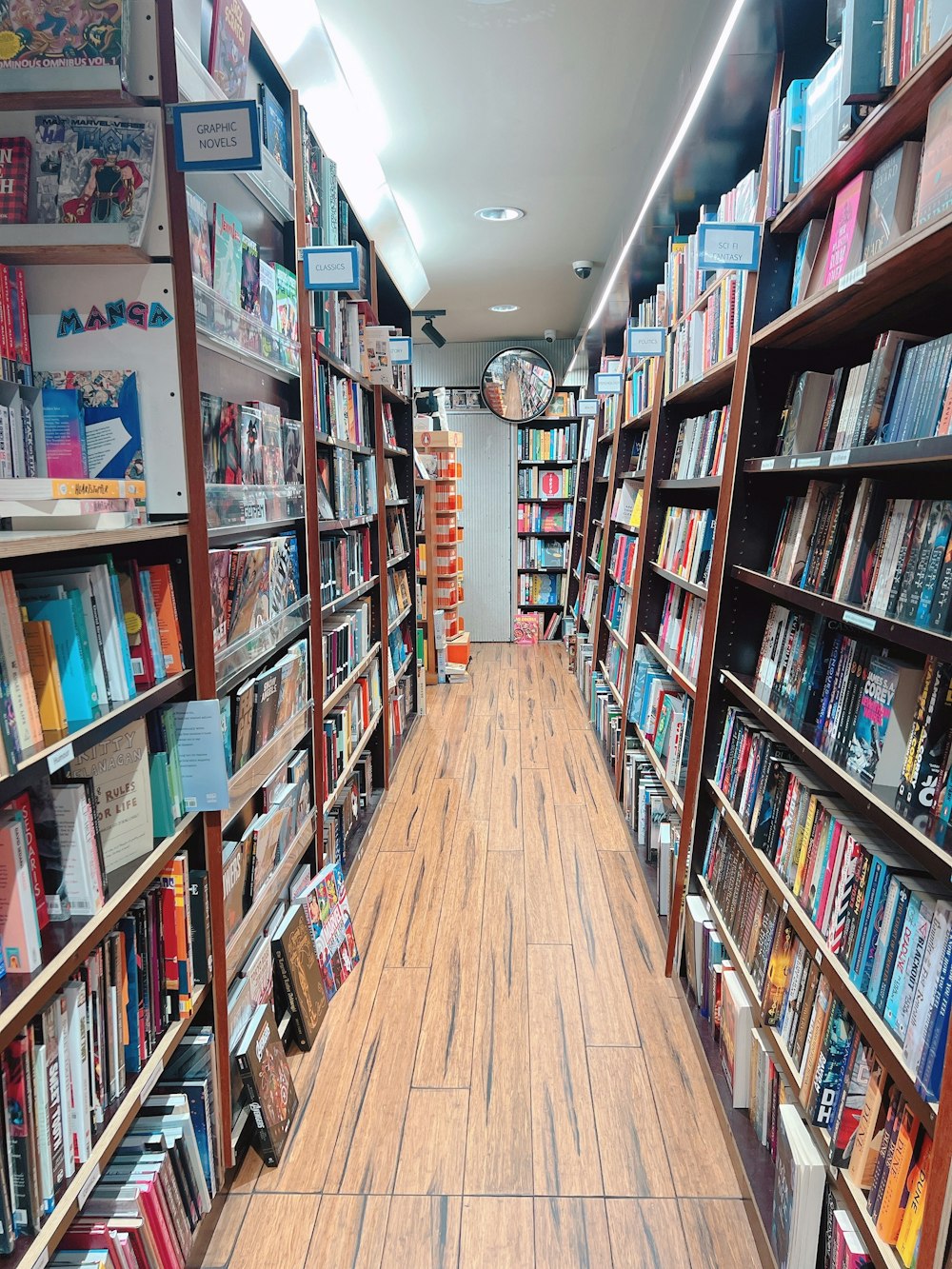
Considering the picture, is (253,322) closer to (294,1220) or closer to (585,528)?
(294,1220)

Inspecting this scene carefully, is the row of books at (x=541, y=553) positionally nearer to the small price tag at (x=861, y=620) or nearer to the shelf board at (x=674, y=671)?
the shelf board at (x=674, y=671)

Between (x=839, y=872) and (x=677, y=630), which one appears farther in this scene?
(x=677, y=630)

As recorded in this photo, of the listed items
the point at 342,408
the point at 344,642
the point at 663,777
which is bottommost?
the point at 663,777

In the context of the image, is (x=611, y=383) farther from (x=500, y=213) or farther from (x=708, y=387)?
(x=708, y=387)

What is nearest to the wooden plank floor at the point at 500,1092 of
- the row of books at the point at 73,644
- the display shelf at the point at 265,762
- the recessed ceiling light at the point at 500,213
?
the display shelf at the point at 265,762

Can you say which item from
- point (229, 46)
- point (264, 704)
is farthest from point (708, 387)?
point (264, 704)

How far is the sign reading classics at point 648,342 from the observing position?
315cm

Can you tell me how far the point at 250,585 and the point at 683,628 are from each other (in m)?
1.72

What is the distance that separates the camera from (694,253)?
2.82m

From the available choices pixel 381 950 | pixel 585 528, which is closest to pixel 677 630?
pixel 381 950

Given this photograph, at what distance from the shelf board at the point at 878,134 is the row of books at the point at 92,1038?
177 centimetres

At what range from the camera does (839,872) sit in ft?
4.73

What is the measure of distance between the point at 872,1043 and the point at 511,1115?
1094 mm

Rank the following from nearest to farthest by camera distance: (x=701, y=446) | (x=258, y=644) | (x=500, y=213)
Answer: (x=258, y=644)
(x=701, y=446)
(x=500, y=213)
